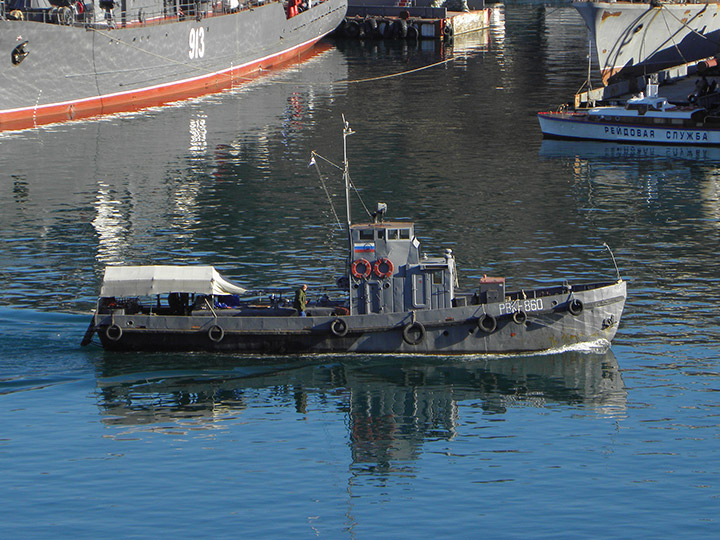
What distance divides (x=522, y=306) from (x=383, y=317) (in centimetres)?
531

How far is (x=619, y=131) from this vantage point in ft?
273

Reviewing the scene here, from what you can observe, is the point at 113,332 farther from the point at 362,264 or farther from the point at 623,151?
the point at 623,151

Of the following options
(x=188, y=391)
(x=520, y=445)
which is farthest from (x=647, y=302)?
(x=188, y=391)

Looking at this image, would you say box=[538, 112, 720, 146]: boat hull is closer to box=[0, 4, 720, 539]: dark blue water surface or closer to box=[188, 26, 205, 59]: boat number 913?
box=[0, 4, 720, 539]: dark blue water surface

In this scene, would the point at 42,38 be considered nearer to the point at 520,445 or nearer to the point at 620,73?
the point at 620,73

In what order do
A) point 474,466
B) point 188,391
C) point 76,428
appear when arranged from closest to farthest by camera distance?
1. point 474,466
2. point 76,428
3. point 188,391

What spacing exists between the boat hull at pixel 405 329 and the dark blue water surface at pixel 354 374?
2.09 feet

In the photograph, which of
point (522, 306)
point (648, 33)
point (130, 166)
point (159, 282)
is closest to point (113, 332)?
point (159, 282)

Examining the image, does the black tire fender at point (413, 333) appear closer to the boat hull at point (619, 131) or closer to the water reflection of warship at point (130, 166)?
the water reflection of warship at point (130, 166)

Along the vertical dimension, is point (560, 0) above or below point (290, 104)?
above

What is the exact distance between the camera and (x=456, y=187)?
230ft

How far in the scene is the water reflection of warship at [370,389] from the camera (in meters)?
37.8

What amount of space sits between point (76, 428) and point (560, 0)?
153 meters

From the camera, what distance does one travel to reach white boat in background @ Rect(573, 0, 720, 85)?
96.2 meters
